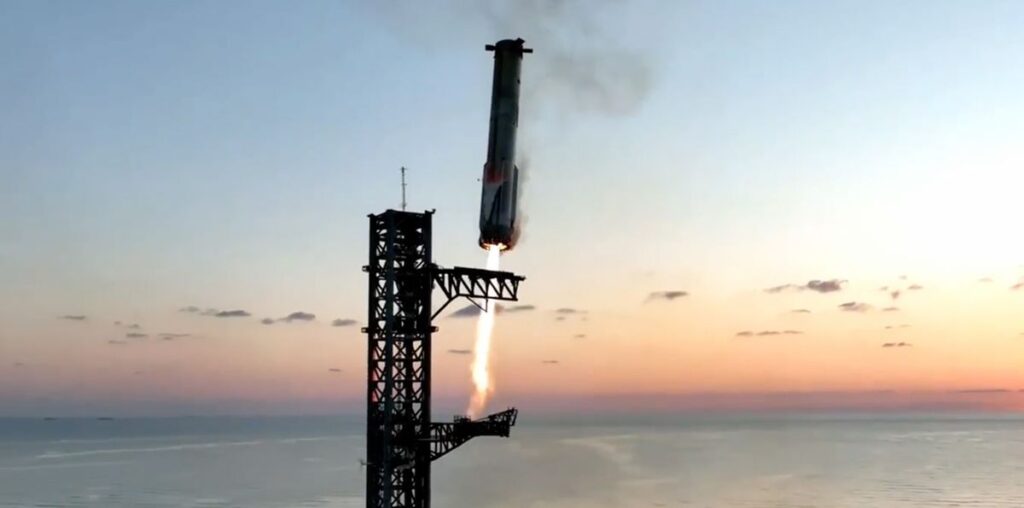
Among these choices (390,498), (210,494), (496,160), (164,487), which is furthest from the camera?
(164,487)

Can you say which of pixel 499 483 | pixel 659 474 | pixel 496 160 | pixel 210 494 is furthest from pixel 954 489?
pixel 496 160

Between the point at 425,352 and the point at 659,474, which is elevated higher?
the point at 425,352

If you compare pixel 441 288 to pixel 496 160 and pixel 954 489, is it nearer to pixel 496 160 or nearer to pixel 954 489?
pixel 496 160
